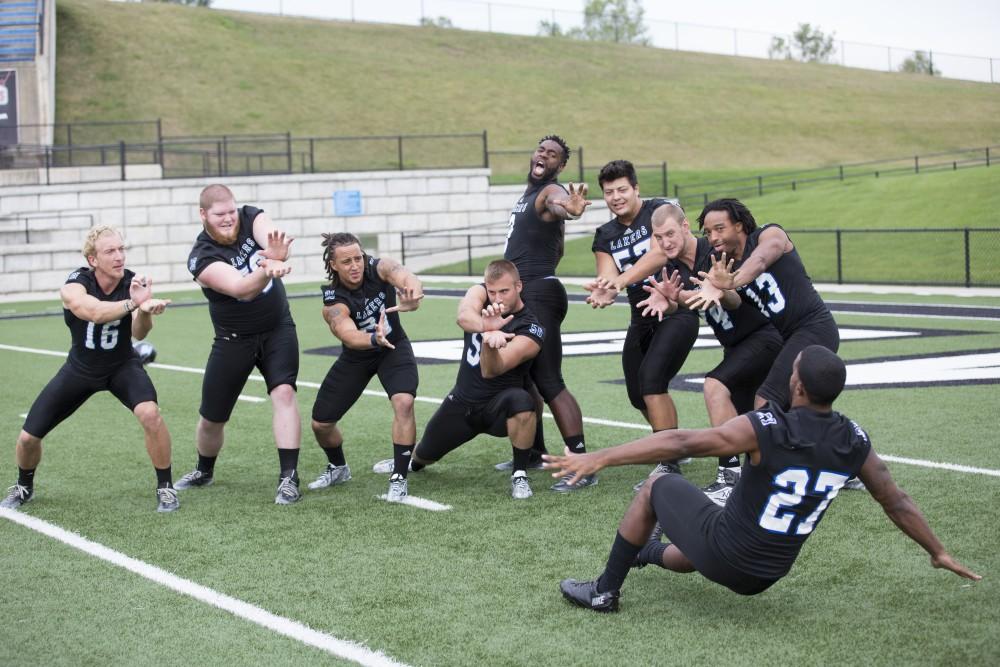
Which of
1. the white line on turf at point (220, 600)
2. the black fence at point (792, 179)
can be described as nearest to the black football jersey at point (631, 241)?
the white line on turf at point (220, 600)

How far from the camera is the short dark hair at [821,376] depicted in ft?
15.0

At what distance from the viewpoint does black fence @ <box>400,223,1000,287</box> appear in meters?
23.3

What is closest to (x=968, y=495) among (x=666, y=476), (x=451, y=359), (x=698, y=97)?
(x=666, y=476)

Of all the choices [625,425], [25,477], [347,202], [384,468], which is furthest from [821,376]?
[347,202]

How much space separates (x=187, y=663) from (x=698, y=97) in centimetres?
6512

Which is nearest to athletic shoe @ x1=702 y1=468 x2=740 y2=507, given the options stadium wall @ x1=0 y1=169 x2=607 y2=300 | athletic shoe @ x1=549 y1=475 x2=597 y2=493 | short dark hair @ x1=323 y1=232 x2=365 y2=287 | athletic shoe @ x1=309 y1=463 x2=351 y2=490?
athletic shoe @ x1=549 y1=475 x2=597 y2=493

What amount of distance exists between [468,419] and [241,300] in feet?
5.36

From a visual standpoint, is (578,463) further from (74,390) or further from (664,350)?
(74,390)

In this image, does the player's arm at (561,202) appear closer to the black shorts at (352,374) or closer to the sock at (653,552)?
the black shorts at (352,374)

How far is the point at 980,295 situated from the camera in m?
20.3

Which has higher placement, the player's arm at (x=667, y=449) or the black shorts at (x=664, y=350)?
the black shorts at (x=664, y=350)

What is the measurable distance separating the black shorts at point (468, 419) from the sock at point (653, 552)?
2167mm

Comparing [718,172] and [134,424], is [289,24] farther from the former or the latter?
[134,424]

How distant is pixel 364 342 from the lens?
759 centimetres
